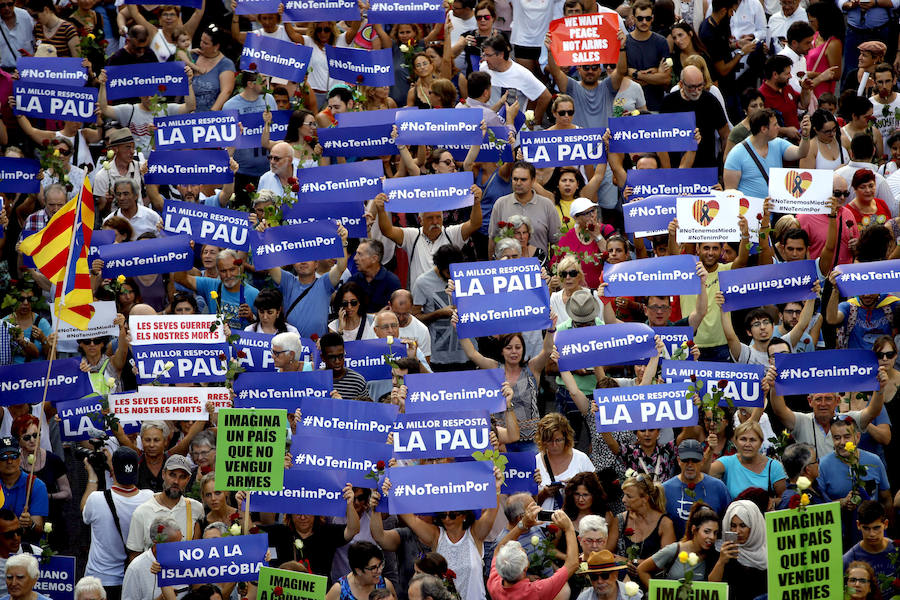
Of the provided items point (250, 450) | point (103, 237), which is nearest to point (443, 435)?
point (250, 450)

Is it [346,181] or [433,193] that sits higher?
[346,181]

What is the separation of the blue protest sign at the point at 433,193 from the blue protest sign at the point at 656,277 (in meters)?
1.84

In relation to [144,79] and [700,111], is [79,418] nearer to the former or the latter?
[144,79]

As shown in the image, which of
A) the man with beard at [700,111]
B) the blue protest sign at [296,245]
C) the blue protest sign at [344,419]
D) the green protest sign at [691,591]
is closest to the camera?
the green protest sign at [691,591]

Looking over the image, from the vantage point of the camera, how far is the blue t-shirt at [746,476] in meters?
12.4

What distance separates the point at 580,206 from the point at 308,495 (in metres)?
4.46

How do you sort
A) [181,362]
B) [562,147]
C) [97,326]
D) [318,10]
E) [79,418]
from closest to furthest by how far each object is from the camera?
[181,362]
[79,418]
[97,326]
[562,147]
[318,10]

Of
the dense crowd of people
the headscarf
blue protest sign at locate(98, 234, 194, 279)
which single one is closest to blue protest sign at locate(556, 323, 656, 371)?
the dense crowd of people

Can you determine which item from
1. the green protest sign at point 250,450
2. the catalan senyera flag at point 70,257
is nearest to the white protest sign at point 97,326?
the catalan senyera flag at point 70,257

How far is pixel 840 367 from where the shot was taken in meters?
13.0

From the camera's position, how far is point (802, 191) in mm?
14844

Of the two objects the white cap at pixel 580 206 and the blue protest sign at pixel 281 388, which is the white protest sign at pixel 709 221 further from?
the blue protest sign at pixel 281 388

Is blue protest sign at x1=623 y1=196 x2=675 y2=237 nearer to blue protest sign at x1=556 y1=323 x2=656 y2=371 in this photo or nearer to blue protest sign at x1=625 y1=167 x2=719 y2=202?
blue protest sign at x1=625 y1=167 x2=719 y2=202

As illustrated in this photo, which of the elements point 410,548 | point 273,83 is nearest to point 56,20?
point 273,83
